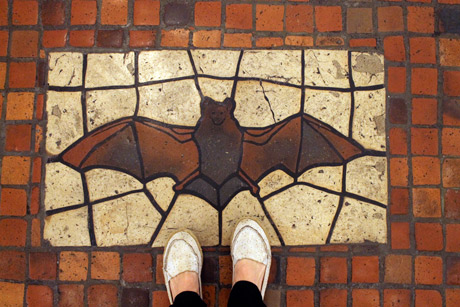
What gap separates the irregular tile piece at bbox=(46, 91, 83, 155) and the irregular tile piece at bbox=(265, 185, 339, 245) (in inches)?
46.8

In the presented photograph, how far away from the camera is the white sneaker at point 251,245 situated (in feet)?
5.74

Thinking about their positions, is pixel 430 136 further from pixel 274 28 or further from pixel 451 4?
pixel 274 28

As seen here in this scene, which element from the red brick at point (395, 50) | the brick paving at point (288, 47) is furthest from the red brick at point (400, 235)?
the red brick at point (395, 50)

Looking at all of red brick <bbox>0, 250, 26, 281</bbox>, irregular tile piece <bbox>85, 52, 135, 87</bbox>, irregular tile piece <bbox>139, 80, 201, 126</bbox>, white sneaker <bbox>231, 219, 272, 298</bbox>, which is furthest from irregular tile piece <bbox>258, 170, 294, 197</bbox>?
red brick <bbox>0, 250, 26, 281</bbox>

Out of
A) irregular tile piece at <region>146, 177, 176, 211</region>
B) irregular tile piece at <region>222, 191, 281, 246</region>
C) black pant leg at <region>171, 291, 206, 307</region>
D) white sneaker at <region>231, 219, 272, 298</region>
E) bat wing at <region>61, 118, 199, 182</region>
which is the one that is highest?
bat wing at <region>61, 118, 199, 182</region>

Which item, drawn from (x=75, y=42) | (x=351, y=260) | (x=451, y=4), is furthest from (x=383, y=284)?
(x=75, y=42)

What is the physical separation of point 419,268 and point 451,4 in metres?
1.56

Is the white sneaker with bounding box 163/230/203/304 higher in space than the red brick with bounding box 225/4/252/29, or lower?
lower

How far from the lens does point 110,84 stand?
6.11 ft

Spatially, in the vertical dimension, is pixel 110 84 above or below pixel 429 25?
below

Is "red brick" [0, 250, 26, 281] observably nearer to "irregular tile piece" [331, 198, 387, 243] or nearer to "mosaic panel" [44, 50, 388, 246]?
"mosaic panel" [44, 50, 388, 246]

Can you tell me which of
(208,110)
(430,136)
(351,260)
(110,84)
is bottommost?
(351,260)

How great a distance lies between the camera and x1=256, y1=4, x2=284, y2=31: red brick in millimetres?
1882

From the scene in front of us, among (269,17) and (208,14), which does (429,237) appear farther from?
(208,14)
